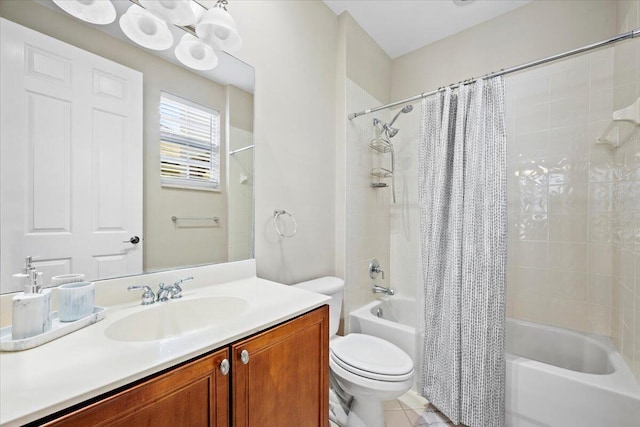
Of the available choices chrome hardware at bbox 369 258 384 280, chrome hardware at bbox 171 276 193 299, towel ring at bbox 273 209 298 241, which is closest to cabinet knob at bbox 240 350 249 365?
chrome hardware at bbox 171 276 193 299

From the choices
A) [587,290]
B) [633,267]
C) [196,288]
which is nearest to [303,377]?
[196,288]

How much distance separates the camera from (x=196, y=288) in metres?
1.17

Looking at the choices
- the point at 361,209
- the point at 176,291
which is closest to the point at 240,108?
the point at 176,291

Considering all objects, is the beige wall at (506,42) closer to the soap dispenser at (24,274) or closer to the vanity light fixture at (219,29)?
the vanity light fixture at (219,29)

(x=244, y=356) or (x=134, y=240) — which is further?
(x=134, y=240)

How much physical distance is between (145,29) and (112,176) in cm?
58

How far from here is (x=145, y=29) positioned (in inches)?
39.8

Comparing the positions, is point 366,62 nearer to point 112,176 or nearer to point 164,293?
point 112,176

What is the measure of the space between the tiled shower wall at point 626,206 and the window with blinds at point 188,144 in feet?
6.69

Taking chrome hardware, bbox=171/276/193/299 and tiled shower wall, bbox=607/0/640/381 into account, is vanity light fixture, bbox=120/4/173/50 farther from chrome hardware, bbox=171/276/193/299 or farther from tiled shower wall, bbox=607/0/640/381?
tiled shower wall, bbox=607/0/640/381

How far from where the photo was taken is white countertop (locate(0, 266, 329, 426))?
1.53 ft

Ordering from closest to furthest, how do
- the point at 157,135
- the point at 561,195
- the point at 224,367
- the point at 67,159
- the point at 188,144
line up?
1. the point at 224,367
2. the point at 67,159
3. the point at 157,135
4. the point at 188,144
5. the point at 561,195

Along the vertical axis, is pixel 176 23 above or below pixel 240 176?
above

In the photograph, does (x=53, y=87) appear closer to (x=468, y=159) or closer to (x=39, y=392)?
(x=39, y=392)
